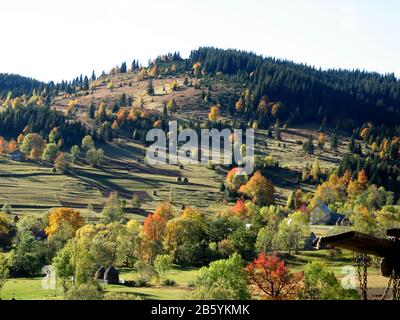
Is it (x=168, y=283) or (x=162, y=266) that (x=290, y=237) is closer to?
(x=162, y=266)

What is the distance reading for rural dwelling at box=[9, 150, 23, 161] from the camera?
620 ft

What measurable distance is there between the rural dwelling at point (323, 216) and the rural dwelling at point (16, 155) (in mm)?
109222

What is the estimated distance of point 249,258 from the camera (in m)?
90.2

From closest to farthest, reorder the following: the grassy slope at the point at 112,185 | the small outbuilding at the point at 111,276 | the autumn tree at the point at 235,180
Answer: the small outbuilding at the point at 111,276 → the grassy slope at the point at 112,185 → the autumn tree at the point at 235,180

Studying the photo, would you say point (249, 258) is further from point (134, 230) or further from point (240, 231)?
point (134, 230)

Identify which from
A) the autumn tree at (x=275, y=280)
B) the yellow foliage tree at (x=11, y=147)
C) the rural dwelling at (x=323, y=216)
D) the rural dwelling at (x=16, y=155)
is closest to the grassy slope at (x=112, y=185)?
the rural dwelling at (x=16, y=155)

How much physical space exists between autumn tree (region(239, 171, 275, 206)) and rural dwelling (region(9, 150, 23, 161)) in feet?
273

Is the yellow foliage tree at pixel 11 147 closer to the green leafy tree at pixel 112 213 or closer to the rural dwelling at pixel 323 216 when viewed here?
the green leafy tree at pixel 112 213

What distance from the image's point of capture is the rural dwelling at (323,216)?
425ft

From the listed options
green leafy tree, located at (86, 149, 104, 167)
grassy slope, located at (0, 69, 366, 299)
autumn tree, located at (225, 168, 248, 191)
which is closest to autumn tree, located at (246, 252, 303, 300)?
grassy slope, located at (0, 69, 366, 299)

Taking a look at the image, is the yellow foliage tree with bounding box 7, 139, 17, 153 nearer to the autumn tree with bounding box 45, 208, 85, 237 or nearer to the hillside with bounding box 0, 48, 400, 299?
the hillside with bounding box 0, 48, 400, 299

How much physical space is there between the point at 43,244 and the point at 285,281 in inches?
1891

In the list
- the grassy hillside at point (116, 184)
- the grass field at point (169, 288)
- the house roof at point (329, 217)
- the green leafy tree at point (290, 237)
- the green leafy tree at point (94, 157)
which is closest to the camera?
the grass field at point (169, 288)
